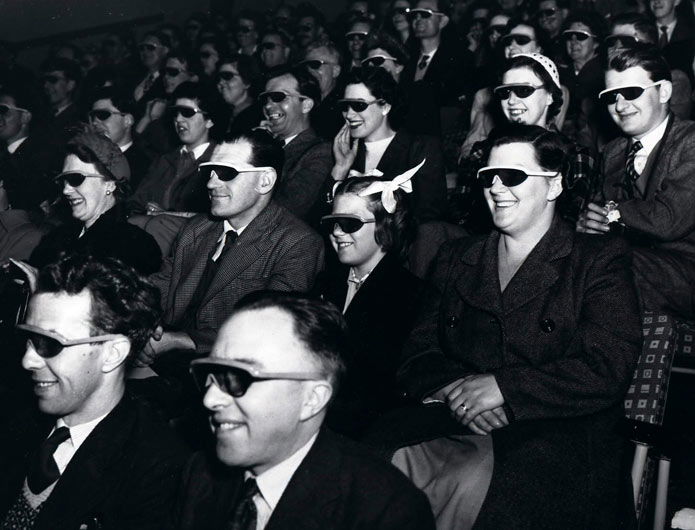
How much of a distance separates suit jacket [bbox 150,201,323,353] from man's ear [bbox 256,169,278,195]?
12cm

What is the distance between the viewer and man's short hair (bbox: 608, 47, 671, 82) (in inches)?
179

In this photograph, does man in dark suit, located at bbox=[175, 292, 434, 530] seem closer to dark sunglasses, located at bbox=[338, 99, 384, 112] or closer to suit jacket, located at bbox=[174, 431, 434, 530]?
suit jacket, located at bbox=[174, 431, 434, 530]

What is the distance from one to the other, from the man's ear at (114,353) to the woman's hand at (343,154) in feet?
10.5

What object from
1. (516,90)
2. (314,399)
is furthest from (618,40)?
(314,399)

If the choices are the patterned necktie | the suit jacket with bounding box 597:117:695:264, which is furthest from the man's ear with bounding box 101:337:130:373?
the patterned necktie

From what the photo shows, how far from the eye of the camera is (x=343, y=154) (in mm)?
5770

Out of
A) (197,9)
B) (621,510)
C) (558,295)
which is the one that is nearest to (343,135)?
(558,295)

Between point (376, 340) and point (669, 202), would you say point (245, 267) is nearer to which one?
point (376, 340)

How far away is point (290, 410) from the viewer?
224cm

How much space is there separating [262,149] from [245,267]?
82 centimetres

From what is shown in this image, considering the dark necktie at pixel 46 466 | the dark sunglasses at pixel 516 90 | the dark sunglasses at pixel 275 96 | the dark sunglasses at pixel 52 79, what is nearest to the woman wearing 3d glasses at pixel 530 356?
the dark necktie at pixel 46 466

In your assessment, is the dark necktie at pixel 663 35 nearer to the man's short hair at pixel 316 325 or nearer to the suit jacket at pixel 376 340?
the suit jacket at pixel 376 340

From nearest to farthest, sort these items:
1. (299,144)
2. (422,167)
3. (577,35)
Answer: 1. (422,167)
2. (299,144)
3. (577,35)

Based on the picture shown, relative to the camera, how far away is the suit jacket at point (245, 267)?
4.25m
